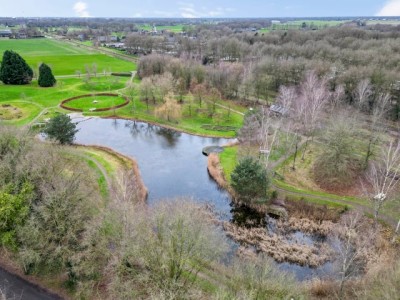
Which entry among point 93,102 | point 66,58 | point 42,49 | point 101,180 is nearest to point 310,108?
point 101,180

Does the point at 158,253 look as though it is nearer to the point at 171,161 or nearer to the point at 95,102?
the point at 171,161

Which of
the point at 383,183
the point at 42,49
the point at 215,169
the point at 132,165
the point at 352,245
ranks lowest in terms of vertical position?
the point at 215,169

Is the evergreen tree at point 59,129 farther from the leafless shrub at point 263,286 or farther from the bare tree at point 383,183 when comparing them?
the bare tree at point 383,183

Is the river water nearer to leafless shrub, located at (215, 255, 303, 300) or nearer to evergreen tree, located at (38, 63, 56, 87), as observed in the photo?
leafless shrub, located at (215, 255, 303, 300)

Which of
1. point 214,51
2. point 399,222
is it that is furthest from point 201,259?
point 214,51

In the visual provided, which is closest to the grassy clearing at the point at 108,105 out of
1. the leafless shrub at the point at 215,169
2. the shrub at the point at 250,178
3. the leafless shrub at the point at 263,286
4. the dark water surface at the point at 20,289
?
the leafless shrub at the point at 215,169

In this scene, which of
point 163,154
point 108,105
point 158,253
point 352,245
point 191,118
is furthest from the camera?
point 108,105

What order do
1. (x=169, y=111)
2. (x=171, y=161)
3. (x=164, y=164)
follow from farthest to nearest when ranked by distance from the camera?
(x=169, y=111) < (x=171, y=161) < (x=164, y=164)
